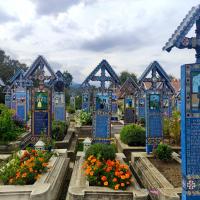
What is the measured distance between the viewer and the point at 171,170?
26.9 ft

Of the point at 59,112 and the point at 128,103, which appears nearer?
the point at 59,112

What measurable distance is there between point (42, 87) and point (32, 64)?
2082 millimetres

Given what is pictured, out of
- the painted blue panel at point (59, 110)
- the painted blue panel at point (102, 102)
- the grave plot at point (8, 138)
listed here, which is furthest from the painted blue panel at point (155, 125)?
the painted blue panel at point (59, 110)

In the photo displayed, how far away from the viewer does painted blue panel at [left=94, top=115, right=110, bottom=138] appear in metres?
12.5

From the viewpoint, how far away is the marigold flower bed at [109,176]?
661 centimetres

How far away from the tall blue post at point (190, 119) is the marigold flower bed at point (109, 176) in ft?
5.21

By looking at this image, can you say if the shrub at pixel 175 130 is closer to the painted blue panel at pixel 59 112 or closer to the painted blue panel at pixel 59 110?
the painted blue panel at pixel 59 110

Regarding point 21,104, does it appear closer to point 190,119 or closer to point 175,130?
point 175,130

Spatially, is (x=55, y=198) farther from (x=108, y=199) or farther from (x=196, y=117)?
(x=196, y=117)

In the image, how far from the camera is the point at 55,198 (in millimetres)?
6844

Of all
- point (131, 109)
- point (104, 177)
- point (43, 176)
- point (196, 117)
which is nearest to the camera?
point (196, 117)

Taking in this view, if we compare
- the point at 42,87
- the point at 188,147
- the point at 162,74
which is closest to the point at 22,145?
the point at 42,87

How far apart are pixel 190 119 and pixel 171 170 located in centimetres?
331

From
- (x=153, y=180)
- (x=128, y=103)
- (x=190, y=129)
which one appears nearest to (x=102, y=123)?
(x=153, y=180)
